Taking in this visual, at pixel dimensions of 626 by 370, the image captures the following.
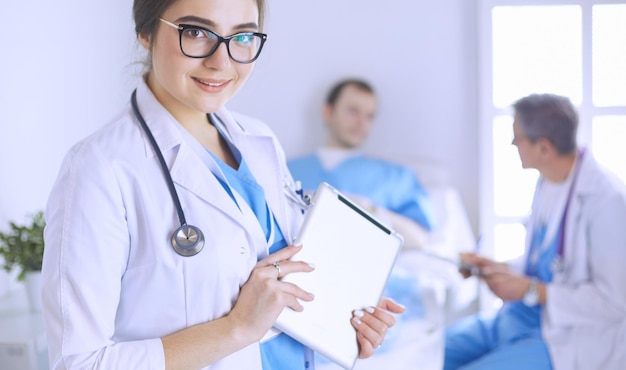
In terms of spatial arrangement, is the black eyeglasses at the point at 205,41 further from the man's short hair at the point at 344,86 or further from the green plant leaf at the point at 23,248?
the man's short hair at the point at 344,86

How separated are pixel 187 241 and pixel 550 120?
130cm

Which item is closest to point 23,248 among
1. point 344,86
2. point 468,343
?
point 468,343

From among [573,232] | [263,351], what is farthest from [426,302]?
[263,351]

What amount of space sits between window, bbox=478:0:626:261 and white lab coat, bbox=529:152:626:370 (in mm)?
722

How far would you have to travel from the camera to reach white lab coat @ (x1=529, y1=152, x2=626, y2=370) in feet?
5.47

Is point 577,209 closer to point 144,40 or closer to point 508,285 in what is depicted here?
point 508,285

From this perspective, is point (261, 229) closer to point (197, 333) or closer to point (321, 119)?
point (197, 333)

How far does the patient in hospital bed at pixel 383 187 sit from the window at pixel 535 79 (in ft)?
0.97

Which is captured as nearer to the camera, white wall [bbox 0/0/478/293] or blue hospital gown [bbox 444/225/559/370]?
blue hospital gown [bbox 444/225/559/370]

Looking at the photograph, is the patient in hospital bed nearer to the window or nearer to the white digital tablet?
the window

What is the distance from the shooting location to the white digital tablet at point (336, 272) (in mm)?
1034

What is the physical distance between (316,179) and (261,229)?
1.55m

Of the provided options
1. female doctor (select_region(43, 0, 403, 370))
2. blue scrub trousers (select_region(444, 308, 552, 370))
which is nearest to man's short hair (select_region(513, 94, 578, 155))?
blue scrub trousers (select_region(444, 308, 552, 370))

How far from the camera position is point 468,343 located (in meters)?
2.01
